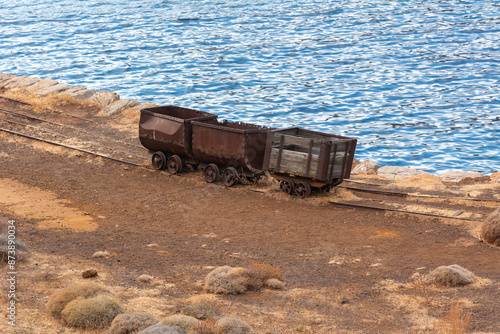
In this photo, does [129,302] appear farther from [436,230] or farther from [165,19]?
[165,19]

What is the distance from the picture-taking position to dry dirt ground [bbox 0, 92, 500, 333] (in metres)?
9.91

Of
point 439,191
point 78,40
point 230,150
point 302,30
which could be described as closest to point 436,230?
point 439,191

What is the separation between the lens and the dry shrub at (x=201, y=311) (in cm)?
931

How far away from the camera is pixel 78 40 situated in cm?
5941

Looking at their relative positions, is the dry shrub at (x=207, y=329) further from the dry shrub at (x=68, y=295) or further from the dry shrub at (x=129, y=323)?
the dry shrub at (x=68, y=295)

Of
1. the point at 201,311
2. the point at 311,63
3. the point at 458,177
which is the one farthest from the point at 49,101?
the point at 201,311

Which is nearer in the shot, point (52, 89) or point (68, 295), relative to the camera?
point (68, 295)

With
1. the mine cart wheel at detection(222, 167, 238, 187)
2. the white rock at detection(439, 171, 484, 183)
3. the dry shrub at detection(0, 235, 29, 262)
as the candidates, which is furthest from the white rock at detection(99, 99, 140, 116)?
the dry shrub at detection(0, 235, 29, 262)

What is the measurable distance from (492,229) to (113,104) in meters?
21.0

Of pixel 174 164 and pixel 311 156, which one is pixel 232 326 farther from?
pixel 174 164

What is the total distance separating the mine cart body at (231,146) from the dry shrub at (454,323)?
386 inches

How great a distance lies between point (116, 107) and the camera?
94.1ft

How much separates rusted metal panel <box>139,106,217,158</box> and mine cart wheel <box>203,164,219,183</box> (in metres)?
0.93

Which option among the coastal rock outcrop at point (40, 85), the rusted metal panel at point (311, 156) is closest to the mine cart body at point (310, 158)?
the rusted metal panel at point (311, 156)
